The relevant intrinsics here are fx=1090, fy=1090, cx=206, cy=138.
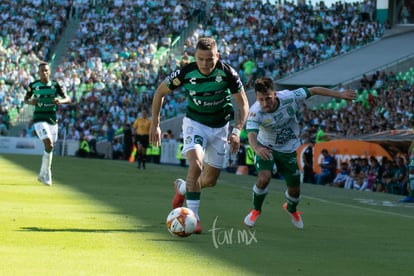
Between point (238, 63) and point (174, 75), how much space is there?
126ft

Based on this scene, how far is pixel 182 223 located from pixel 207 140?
1.71 m

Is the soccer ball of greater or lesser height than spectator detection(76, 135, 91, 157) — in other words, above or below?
below

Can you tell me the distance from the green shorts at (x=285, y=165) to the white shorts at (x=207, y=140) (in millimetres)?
900

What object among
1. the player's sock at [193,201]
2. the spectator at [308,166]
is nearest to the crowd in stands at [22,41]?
the spectator at [308,166]

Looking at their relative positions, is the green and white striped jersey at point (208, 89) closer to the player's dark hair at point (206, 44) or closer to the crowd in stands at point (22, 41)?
the player's dark hair at point (206, 44)

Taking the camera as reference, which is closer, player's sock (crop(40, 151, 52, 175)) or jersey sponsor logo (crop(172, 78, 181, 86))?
jersey sponsor logo (crop(172, 78, 181, 86))

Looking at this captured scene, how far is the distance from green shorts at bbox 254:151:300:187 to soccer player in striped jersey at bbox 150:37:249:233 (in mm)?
927

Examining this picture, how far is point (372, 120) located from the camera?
1364 inches

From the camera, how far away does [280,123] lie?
14.1 metres

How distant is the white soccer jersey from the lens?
13992mm

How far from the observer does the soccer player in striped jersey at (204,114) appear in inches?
503

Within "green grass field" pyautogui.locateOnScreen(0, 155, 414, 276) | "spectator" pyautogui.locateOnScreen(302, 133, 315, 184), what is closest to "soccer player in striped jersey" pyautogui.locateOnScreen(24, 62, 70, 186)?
"green grass field" pyautogui.locateOnScreen(0, 155, 414, 276)

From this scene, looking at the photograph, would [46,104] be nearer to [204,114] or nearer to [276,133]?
[276,133]

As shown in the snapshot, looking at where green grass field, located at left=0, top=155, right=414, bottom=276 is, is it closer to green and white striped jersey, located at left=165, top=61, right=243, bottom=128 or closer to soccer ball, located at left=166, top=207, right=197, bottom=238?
soccer ball, located at left=166, top=207, right=197, bottom=238
